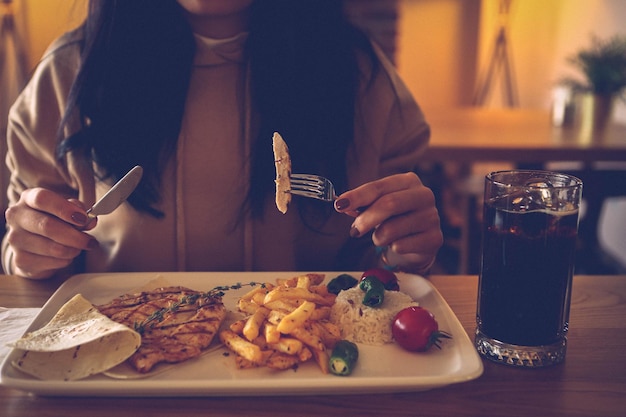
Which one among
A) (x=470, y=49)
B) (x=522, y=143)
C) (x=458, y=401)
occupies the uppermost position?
(x=470, y=49)

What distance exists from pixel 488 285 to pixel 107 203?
28.3 inches

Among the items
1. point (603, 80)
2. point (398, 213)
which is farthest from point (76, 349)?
point (603, 80)

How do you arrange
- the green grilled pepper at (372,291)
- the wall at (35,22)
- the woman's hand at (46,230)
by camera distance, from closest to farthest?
the green grilled pepper at (372,291)
the woman's hand at (46,230)
the wall at (35,22)

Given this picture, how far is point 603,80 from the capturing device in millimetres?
3531

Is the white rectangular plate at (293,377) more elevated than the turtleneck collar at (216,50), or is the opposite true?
the turtleneck collar at (216,50)

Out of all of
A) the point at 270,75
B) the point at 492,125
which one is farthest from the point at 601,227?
the point at 270,75

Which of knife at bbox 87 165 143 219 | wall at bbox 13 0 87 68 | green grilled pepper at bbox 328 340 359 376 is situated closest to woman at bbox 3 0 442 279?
knife at bbox 87 165 143 219

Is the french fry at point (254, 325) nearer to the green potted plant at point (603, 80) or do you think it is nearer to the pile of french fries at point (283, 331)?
the pile of french fries at point (283, 331)

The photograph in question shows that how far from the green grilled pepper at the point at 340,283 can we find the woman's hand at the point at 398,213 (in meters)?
0.09

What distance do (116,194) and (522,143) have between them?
233 cm

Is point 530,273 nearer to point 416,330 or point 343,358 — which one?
point 416,330

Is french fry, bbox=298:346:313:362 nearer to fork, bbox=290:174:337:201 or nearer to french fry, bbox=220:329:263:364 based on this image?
french fry, bbox=220:329:263:364

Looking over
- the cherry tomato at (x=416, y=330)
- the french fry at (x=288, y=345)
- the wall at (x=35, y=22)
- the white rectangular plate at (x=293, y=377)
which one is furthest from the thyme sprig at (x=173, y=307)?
the wall at (x=35, y=22)

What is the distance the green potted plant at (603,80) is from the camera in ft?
11.5
